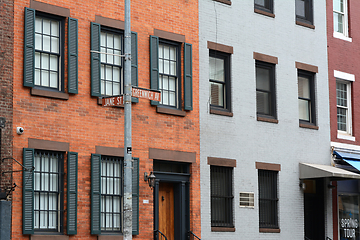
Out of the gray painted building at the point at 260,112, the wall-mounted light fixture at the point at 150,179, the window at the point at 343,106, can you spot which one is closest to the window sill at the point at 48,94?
the wall-mounted light fixture at the point at 150,179

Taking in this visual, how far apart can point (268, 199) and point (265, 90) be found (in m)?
3.44

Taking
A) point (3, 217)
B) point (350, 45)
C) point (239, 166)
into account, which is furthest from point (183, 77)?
point (350, 45)

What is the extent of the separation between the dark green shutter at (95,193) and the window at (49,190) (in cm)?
48

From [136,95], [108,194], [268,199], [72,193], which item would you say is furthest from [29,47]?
[268,199]

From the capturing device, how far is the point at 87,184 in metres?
14.4

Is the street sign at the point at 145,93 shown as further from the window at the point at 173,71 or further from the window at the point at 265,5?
the window at the point at 265,5

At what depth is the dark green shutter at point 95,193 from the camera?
47.0 ft

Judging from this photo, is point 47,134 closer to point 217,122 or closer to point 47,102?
point 47,102

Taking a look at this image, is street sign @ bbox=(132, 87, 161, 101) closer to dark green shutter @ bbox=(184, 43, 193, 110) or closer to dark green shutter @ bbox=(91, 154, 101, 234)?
dark green shutter @ bbox=(91, 154, 101, 234)

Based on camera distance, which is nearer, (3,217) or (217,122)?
(3,217)

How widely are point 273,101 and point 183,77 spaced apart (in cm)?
380

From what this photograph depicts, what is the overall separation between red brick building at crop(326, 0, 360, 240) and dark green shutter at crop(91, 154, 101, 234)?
926cm

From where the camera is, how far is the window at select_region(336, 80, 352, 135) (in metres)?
21.4

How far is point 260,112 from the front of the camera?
62.0 ft
